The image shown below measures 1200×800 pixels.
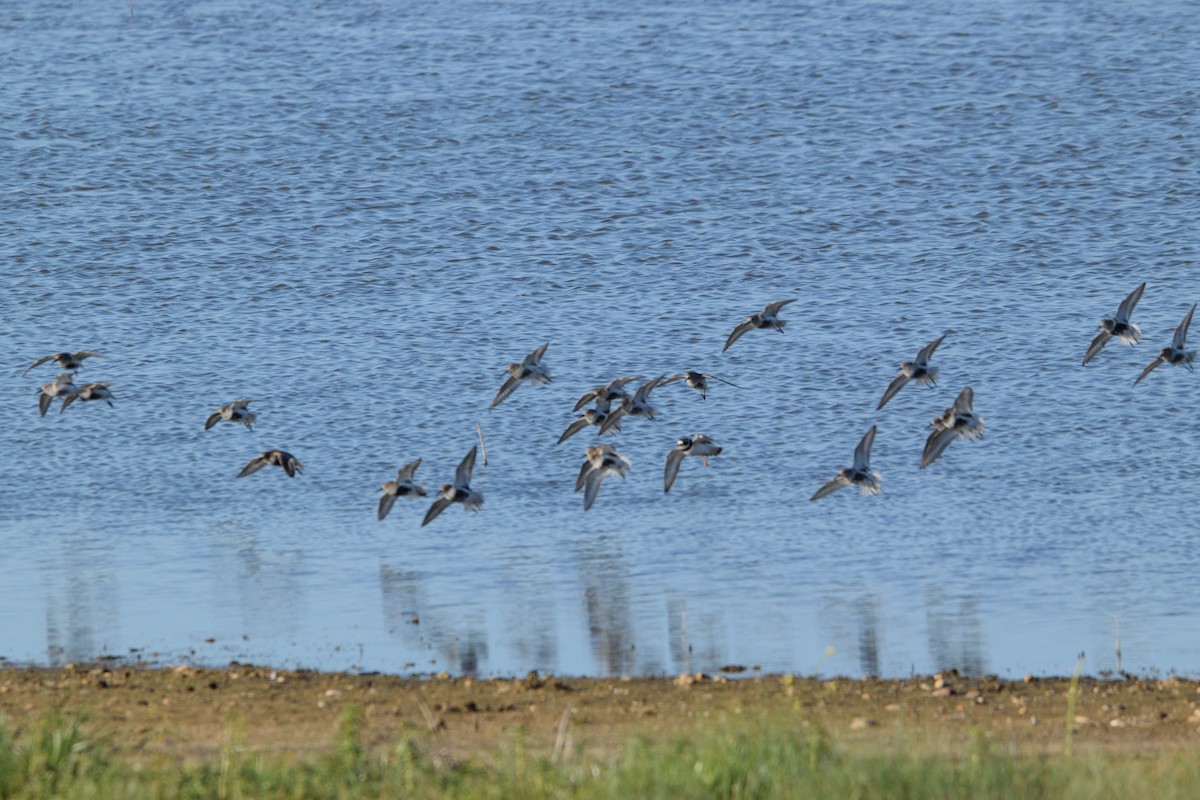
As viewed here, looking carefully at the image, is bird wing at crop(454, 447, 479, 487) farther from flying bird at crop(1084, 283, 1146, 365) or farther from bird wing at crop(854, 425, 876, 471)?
flying bird at crop(1084, 283, 1146, 365)

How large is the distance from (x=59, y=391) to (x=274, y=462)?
356cm

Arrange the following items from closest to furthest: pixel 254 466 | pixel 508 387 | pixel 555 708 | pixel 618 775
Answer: pixel 618 775 → pixel 555 708 → pixel 254 466 → pixel 508 387

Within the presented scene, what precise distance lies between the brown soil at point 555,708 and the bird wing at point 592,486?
5.01 m

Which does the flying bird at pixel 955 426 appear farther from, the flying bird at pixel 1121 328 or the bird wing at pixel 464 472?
the bird wing at pixel 464 472

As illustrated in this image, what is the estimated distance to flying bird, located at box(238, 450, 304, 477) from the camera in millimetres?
20078

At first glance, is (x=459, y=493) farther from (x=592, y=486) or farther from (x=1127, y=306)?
(x=1127, y=306)

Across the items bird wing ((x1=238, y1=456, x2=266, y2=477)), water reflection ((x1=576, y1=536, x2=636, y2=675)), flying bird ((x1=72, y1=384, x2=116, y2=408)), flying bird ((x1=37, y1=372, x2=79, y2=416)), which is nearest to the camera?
water reflection ((x1=576, y1=536, x2=636, y2=675))

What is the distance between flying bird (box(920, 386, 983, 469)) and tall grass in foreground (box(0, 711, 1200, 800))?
781 centimetres

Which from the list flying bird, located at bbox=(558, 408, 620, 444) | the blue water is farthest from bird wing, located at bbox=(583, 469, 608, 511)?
flying bird, located at bbox=(558, 408, 620, 444)

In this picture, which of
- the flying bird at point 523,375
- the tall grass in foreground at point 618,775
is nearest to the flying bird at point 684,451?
the flying bird at point 523,375

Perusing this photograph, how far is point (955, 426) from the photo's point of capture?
18.8 metres

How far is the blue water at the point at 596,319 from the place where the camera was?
17.1 meters

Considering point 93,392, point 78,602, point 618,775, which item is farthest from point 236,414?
point 618,775

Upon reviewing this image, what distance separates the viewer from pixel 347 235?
3319 cm
